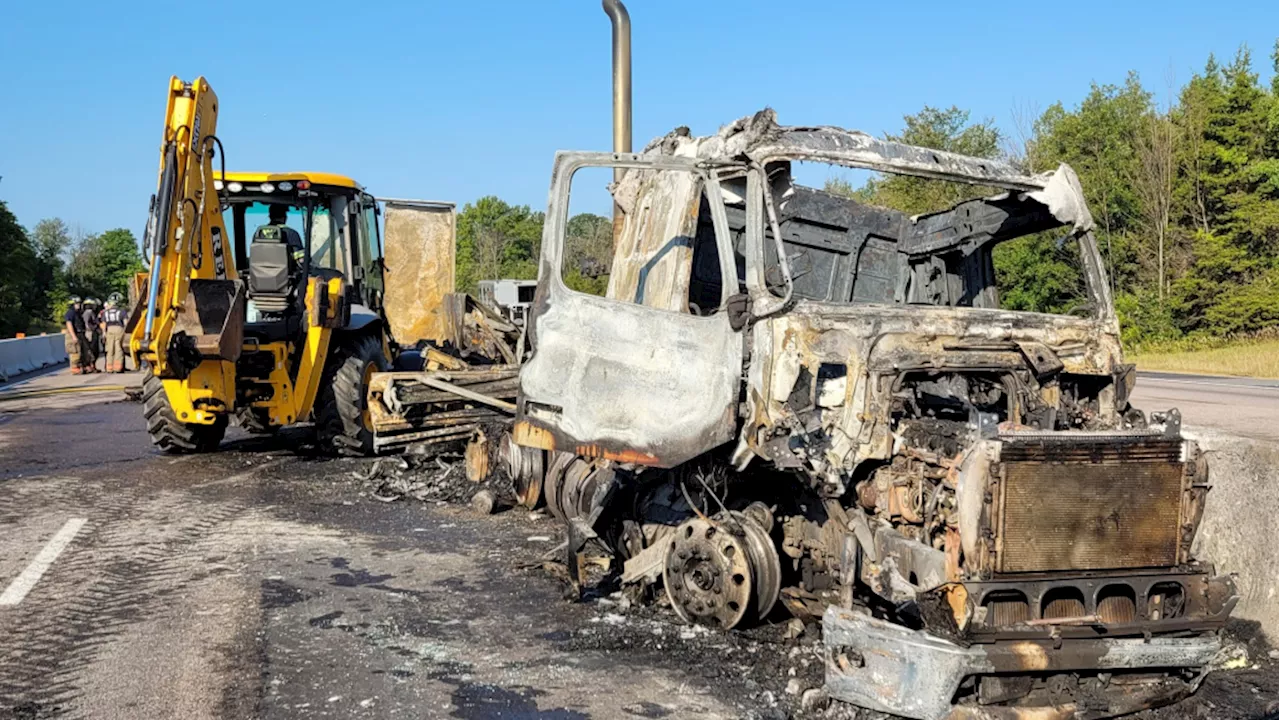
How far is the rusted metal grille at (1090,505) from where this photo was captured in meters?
4.25

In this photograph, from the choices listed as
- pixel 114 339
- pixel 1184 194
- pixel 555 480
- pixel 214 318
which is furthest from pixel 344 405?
pixel 1184 194

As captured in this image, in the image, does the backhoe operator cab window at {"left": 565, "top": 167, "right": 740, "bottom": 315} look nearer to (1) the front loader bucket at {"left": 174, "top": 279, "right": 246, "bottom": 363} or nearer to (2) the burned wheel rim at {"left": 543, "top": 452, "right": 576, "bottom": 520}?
(2) the burned wheel rim at {"left": 543, "top": 452, "right": 576, "bottom": 520}

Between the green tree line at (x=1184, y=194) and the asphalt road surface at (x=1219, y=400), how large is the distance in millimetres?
10751

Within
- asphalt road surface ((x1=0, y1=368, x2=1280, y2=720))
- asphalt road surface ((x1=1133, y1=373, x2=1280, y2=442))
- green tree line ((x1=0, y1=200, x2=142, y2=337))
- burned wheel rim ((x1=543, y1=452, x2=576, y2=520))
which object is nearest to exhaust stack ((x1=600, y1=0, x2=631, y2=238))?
burned wheel rim ((x1=543, y1=452, x2=576, y2=520))

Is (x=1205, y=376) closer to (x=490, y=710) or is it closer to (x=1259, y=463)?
(x=1259, y=463)

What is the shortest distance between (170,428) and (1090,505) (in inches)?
367

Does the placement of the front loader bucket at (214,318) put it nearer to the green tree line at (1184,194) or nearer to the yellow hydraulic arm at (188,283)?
the yellow hydraulic arm at (188,283)

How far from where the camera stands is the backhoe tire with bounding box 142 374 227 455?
1099cm

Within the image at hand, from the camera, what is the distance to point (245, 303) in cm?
1014

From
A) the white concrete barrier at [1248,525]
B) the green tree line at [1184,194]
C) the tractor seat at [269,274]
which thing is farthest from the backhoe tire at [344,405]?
the green tree line at [1184,194]

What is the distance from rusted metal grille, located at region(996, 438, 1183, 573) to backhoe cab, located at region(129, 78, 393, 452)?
751 cm

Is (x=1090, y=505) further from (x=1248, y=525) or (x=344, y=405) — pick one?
(x=344, y=405)

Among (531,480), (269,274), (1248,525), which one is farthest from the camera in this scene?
(269,274)

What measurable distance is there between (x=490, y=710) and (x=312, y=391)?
683cm
